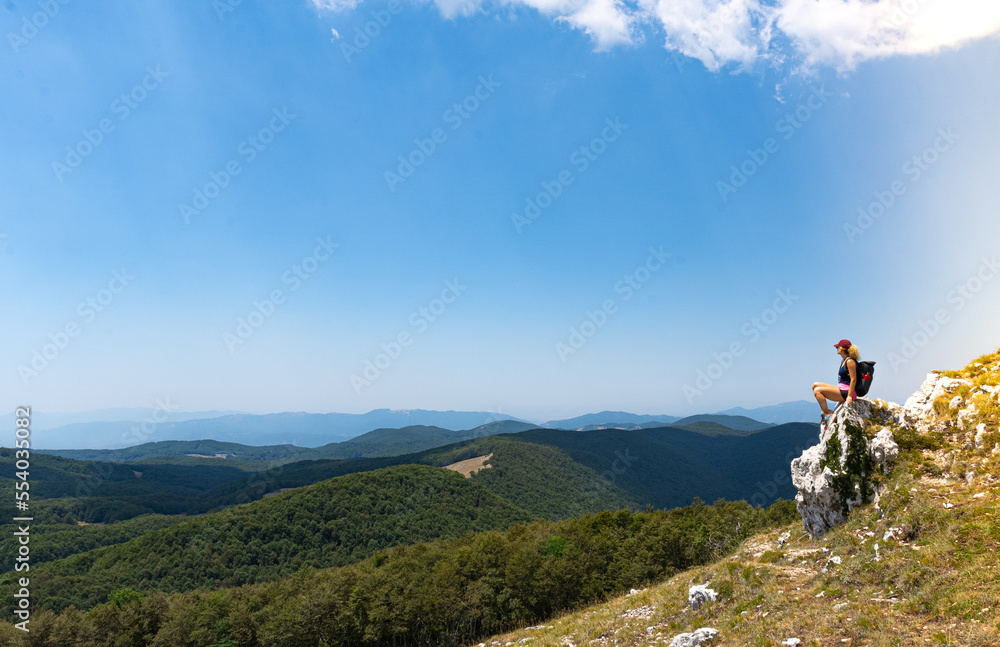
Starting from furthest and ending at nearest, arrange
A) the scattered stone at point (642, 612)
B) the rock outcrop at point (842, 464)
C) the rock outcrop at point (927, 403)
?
the scattered stone at point (642, 612) < the rock outcrop at point (927, 403) < the rock outcrop at point (842, 464)

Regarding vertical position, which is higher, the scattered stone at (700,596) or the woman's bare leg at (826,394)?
the woman's bare leg at (826,394)

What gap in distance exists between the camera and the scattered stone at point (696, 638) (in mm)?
12398

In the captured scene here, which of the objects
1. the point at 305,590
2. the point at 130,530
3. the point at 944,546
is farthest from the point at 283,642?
the point at 130,530

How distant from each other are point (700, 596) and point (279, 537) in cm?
17951

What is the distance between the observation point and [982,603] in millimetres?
9000

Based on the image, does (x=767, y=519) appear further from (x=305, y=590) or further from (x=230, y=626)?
(x=230, y=626)

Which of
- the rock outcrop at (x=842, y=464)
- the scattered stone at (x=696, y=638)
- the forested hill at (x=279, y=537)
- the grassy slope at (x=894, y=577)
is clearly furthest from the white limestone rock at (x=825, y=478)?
the forested hill at (x=279, y=537)

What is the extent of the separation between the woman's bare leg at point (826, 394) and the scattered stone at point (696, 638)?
1034 cm

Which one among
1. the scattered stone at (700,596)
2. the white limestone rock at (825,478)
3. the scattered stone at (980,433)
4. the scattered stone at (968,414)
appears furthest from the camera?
the white limestone rock at (825,478)

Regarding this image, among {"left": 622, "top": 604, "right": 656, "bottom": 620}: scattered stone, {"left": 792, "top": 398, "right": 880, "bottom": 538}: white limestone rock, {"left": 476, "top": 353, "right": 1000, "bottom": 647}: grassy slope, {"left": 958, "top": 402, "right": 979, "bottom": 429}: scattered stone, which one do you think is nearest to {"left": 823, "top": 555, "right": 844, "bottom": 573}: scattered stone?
{"left": 476, "top": 353, "right": 1000, "bottom": 647}: grassy slope

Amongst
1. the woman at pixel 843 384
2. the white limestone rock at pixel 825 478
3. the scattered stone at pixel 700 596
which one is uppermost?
the woman at pixel 843 384

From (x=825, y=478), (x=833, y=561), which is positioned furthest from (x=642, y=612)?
(x=825, y=478)

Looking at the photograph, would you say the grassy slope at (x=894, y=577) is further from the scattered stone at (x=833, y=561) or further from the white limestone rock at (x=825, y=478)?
the white limestone rock at (x=825, y=478)

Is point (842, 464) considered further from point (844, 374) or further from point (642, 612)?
point (642, 612)
